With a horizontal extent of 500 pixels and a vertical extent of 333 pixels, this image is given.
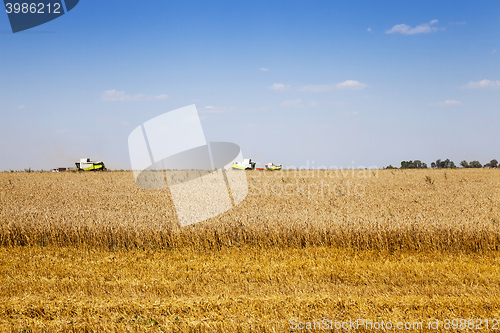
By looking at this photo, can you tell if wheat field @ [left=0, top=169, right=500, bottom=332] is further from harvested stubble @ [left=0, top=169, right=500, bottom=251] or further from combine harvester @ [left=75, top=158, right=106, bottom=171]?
combine harvester @ [left=75, top=158, right=106, bottom=171]

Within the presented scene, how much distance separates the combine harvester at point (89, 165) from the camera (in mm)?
34194

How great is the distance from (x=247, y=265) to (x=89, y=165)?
31.5m

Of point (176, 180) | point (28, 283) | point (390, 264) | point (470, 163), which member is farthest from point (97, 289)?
point (470, 163)

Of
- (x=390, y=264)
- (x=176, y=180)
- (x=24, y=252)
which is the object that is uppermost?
(x=176, y=180)

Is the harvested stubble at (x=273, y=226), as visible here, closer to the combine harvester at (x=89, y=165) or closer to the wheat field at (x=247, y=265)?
the wheat field at (x=247, y=265)

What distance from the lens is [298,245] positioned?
9.35 metres

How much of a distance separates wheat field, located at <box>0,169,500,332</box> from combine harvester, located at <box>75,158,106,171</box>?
2199 centimetres

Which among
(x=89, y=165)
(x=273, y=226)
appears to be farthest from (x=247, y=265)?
(x=89, y=165)

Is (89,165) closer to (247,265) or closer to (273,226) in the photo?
(273,226)

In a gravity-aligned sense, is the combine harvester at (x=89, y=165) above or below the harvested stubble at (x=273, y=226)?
above

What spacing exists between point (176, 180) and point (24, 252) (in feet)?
44.1

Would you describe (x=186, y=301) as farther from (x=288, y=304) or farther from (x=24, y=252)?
(x=24, y=252)

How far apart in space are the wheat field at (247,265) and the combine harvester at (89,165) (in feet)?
72.2

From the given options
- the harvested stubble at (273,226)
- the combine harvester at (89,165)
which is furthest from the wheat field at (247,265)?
the combine harvester at (89,165)
